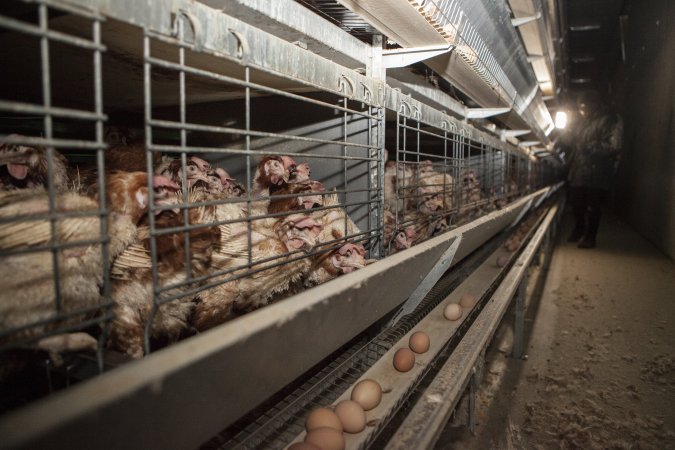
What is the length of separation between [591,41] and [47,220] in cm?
1363

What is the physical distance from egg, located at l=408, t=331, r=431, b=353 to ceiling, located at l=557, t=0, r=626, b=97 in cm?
668

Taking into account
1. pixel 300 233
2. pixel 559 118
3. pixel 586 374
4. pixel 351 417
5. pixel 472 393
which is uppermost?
pixel 559 118

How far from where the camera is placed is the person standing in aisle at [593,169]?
703 centimetres

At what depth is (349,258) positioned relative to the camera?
173 centimetres

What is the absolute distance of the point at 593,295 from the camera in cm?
432

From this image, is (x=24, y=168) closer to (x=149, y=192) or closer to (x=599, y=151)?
(x=149, y=192)

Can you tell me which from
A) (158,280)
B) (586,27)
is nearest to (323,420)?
(158,280)

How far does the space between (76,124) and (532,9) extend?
335 centimetres

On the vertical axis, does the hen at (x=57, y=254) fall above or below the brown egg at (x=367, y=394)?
above

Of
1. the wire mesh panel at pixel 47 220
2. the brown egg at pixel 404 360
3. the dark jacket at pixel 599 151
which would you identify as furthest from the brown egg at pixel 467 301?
the dark jacket at pixel 599 151

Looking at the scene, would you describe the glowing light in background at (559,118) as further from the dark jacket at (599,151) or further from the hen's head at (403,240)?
the hen's head at (403,240)

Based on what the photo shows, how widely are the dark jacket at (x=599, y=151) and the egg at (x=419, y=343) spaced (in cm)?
739

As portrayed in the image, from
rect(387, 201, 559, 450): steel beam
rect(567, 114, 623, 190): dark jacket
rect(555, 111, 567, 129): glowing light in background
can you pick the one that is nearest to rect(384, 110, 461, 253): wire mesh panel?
rect(387, 201, 559, 450): steel beam

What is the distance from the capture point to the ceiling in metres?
Result: 8.47
